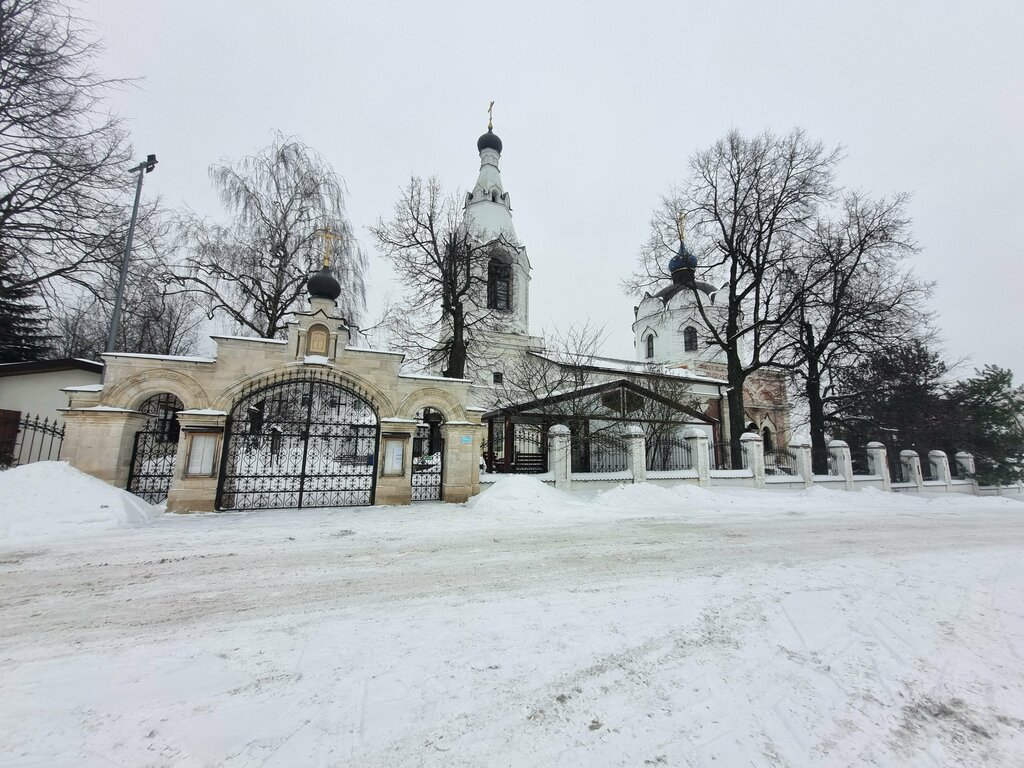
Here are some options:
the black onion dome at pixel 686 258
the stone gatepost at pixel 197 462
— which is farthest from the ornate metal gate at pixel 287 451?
the black onion dome at pixel 686 258

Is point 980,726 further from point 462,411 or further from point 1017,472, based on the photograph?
point 1017,472

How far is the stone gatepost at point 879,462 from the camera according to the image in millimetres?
17922

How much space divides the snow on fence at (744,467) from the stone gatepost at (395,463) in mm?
2242

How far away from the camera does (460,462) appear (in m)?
11.4

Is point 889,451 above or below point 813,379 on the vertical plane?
below

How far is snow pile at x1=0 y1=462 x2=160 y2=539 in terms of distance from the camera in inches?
266

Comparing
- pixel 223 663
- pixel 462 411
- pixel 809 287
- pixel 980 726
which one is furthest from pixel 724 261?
pixel 223 663

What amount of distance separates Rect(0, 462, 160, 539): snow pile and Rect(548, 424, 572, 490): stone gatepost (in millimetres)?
9801

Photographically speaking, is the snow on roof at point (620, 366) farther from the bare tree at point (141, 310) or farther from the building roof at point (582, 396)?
the bare tree at point (141, 310)

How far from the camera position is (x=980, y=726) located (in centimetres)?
233

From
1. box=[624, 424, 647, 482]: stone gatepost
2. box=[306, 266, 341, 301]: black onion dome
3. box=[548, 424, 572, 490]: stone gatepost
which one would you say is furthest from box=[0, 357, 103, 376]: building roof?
box=[624, 424, 647, 482]: stone gatepost

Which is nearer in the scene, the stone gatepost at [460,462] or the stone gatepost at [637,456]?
the stone gatepost at [460,462]

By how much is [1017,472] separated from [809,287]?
13.9m

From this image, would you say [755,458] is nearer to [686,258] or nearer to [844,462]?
[844,462]
